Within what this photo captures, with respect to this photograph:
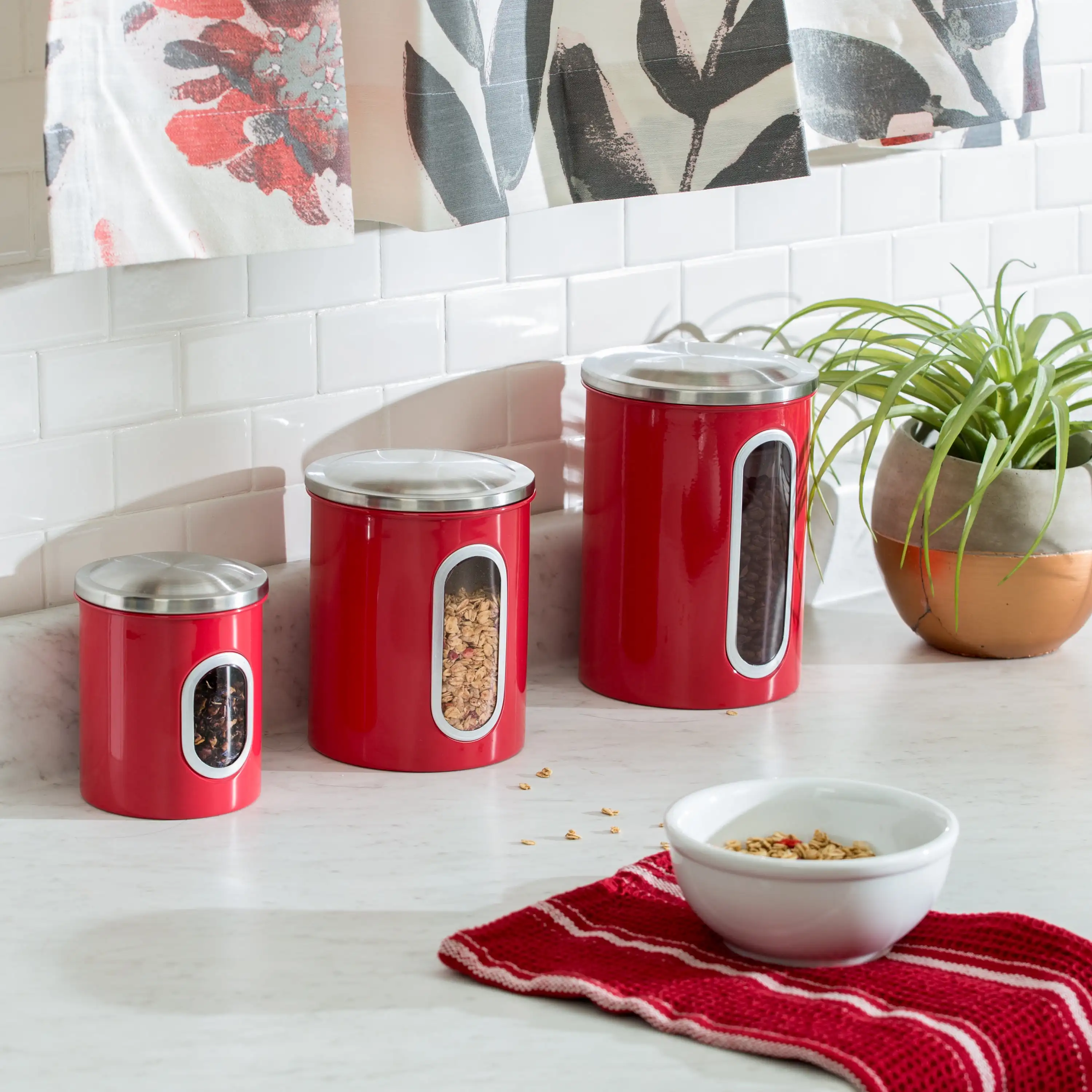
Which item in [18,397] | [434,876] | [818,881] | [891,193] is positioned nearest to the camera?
[818,881]

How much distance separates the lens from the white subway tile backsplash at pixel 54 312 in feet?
4.22

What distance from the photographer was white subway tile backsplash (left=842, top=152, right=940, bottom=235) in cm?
184

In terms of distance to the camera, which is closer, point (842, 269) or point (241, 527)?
point (241, 527)

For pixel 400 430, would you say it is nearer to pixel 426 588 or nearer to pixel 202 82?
pixel 426 588

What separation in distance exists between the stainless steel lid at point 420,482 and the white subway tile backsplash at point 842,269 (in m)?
0.55

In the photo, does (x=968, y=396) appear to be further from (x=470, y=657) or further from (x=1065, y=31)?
(x=1065, y=31)

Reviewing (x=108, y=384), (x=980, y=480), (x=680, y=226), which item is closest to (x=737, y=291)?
(x=680, y=226)

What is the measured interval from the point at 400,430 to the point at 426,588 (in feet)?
0.86

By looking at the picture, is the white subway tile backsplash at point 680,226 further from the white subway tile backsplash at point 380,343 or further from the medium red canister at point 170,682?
the medium red canister at point 170,682

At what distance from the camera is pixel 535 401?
1.63 metres

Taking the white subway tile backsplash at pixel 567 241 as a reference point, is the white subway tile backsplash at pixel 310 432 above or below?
below

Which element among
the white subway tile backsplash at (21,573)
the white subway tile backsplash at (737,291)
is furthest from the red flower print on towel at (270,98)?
the white subway tile backsplash at (737,291)

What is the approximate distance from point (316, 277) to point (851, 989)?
776mm

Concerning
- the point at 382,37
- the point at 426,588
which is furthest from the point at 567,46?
the point at 426,588
